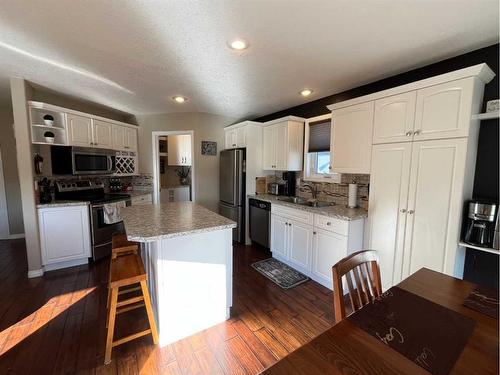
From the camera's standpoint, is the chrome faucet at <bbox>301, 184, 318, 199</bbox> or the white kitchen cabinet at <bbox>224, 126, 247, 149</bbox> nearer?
the chrome faucet at <bbox>301, 184, 318, 199</bbox>

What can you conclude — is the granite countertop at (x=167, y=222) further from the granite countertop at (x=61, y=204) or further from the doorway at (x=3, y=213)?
the doorway at (x=3, y=213)

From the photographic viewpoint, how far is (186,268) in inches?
68.1

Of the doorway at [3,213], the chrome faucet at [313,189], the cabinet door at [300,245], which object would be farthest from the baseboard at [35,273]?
the chrome faucet at [313,189]

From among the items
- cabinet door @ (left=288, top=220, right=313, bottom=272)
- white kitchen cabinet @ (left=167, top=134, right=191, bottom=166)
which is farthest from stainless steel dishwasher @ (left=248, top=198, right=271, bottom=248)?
white kitchen cabinet @ (left=167, top=134, right=191, bottom=166)

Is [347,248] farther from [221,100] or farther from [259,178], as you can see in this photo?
[221,100]

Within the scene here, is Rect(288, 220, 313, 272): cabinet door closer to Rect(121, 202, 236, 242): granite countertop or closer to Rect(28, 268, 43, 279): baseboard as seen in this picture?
Rect(121, 202, 236, 242): granite countertop

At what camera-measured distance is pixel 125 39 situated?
172cm

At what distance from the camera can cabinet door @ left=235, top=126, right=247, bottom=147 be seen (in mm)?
3703

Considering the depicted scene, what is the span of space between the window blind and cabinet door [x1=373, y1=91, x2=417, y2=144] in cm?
83

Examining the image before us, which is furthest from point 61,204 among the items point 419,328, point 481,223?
point 481,223

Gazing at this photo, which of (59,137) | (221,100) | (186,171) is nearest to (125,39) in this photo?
(221,100)

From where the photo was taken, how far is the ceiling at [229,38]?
138 centimetres

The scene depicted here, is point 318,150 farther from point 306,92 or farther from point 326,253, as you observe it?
point 326,253

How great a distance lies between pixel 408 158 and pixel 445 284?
1.20 m
